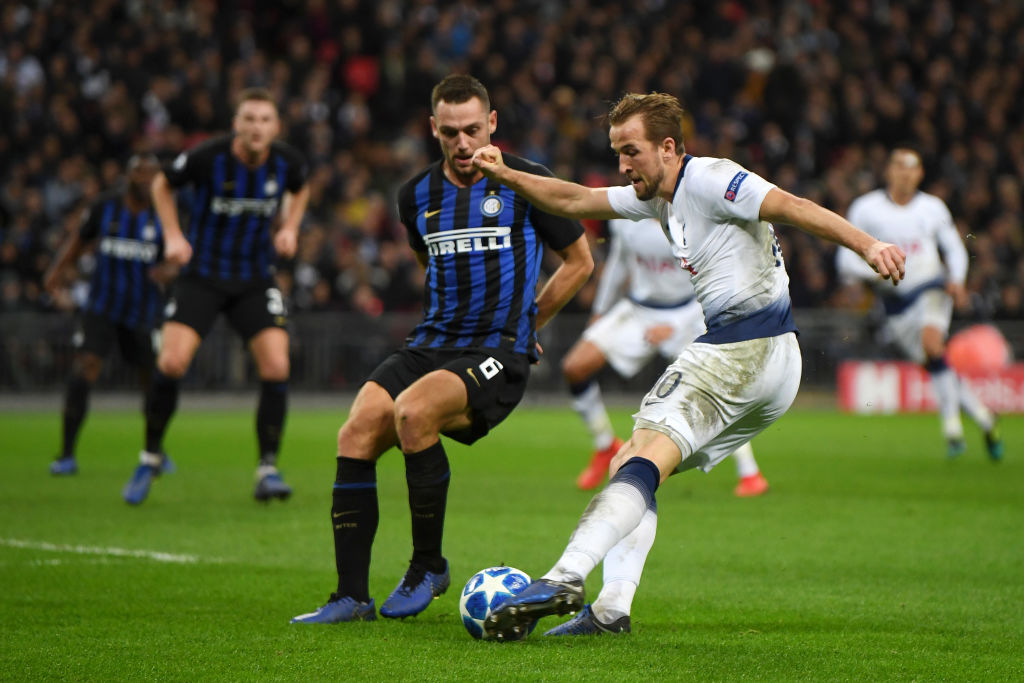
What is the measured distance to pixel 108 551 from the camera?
717cm

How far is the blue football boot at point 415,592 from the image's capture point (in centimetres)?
543

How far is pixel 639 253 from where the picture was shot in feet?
34.1

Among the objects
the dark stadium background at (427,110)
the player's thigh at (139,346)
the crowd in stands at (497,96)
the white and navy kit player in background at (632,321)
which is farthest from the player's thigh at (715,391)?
the dark stadium background at (427,110)

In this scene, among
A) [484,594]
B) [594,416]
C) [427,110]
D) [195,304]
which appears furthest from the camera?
[427,110]

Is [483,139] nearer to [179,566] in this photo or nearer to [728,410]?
[728,410]

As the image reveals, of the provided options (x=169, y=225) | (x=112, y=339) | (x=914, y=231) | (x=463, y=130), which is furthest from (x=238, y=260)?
(x=914, y=231)

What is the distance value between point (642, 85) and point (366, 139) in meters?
4.88

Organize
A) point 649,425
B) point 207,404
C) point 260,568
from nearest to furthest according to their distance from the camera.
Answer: point 649,425 → point 260,568 → point 207,404

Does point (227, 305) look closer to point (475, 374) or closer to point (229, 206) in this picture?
point (229, 206)

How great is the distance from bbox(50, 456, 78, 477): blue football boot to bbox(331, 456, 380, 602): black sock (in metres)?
6.21

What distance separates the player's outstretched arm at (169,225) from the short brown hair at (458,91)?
10.6ft

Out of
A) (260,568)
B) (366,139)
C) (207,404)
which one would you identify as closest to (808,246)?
(366,139)

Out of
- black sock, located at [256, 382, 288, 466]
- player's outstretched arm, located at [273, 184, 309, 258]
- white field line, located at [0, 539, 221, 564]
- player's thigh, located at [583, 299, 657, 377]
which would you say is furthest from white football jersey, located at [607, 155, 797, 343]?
player's thigh, located at [583, 299, 657, 377]

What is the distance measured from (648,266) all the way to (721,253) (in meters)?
5.28
